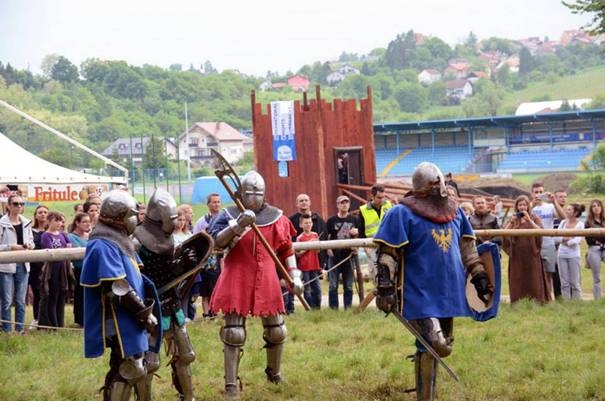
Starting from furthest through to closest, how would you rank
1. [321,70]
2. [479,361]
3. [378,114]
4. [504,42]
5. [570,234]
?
[504,42] < [321,70] < [378,114] < [570,234] < [479,361]

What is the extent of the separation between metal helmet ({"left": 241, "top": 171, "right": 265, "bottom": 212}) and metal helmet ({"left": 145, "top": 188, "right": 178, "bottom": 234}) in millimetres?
1046

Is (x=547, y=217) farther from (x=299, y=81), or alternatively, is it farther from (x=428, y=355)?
(x=299, y=81)

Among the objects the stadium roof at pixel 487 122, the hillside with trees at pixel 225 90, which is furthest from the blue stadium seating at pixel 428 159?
the hillside with trees at pixel 225 90

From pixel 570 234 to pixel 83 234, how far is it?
5.36 metres

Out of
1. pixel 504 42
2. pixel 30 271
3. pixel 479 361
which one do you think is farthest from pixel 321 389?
pixel 504 42

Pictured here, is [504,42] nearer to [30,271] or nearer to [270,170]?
[270,170]

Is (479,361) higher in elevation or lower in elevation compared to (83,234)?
lower

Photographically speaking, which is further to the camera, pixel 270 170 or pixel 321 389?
pixel 270 170

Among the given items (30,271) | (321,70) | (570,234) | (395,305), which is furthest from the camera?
(321,70)

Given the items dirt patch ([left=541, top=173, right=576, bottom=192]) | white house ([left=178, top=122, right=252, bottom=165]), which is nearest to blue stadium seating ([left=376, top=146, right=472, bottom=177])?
dirt patch ([left=541, top=173, right=576, bottom=192])

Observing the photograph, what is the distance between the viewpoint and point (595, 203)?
12.9 meters

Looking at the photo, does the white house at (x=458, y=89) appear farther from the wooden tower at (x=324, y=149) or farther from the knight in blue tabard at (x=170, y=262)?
the knight in blue tabard at (x=170, y=262)

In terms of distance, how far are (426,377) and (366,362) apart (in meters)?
1.63

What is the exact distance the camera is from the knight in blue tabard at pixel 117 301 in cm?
671
